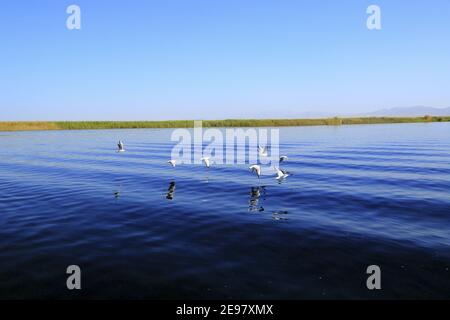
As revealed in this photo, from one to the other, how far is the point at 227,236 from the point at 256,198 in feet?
19.3

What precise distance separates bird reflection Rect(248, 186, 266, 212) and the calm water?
0.09m

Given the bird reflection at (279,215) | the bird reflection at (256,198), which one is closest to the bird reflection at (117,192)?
the bird reflection at (256,198)

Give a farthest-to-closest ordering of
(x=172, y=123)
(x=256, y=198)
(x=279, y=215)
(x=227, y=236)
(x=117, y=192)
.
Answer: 1. (x=172, y=123)
2. (x=117, y=192)
3. (x=256, y=198)
4. (x=279, y=215)
5. (x=227, y=236)

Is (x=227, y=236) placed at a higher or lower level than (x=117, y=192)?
lower

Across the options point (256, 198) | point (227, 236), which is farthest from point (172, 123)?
point (227, 236)

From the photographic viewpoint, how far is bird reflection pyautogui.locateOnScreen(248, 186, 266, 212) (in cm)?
1583

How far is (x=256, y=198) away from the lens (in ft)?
58.7

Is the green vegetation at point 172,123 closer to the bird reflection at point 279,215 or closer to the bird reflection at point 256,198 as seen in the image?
the bird reflection at point 256,198

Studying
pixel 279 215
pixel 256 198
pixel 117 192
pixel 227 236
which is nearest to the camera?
pixel 227 236

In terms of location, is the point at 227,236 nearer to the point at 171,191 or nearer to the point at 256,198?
the point at 256,198

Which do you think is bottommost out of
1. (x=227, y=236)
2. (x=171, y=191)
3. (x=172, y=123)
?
(x=227, y=236)

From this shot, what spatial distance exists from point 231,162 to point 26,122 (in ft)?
325

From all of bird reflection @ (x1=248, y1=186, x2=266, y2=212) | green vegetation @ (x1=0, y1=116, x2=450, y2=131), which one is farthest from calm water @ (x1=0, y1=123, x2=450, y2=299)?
green vegetation @ (x1=0, y1=116, x2=450, y2=131)
